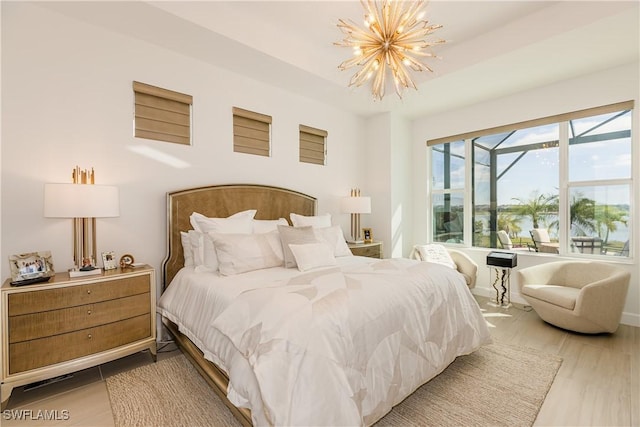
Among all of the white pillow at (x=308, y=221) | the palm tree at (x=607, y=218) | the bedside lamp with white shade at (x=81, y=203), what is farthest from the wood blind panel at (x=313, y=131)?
the palm tree at (x=607, y=218)

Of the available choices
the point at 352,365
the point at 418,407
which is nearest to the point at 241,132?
the point at 352,365

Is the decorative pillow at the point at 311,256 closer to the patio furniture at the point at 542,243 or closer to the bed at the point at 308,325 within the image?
the bed at the point at 308,325

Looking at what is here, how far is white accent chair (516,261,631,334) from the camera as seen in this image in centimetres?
283

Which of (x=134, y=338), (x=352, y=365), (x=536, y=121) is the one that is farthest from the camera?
(x=536, y=121)

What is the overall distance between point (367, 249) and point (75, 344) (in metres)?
3.26

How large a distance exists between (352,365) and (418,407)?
772mm

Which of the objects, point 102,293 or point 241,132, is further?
point 241,132

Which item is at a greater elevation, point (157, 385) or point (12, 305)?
point (12, 305)

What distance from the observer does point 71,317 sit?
204cm

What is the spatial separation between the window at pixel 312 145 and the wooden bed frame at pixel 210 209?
648mm

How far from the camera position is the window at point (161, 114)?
9.23ft

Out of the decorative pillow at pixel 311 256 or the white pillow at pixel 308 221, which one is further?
the white pillow at pixel 308 221

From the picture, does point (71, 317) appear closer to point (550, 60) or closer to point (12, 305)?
point (12, 305)

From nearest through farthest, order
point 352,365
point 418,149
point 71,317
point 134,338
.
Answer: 1. point 352,365
2. point 71,317
3. point 134,338
4. point 418,149
